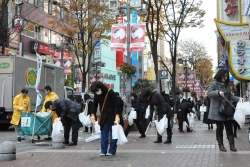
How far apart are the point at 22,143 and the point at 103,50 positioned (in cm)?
4968

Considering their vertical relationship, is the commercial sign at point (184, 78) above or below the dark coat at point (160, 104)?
above

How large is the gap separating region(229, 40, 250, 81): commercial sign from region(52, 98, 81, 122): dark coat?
11567 mm

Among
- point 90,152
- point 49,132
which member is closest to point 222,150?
point 90,152

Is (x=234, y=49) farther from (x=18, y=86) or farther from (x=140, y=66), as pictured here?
(x=140, y=66)

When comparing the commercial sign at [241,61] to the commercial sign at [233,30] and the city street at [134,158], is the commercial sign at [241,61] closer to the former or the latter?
the commercial sign at [233,30]

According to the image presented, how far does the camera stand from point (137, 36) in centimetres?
1867

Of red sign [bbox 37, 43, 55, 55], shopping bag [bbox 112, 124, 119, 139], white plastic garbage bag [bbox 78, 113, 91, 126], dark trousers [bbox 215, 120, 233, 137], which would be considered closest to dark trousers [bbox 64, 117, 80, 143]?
white plastic garbage bag [bbox 78, 113, 91, 126]

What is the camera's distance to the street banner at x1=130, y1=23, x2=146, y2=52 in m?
18.5

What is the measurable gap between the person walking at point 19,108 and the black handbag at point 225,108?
22.4 feet

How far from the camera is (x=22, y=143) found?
1300cm

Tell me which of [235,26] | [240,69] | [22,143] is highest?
[235,26]

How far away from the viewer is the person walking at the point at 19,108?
44.7 ft

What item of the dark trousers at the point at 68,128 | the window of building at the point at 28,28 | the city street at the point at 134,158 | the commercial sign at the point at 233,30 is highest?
the window of building at the point at 28,28

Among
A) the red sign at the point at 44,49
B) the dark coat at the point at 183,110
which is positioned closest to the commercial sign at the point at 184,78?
the red sign at the point at 44,49
